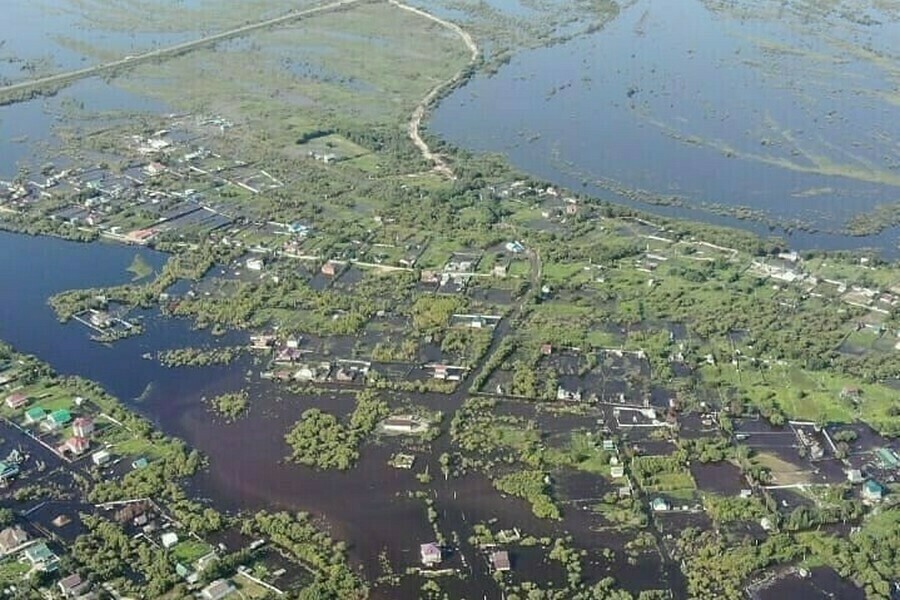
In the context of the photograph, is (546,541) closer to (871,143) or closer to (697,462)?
(697,462)

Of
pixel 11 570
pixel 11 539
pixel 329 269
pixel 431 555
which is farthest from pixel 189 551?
pixel 329 269

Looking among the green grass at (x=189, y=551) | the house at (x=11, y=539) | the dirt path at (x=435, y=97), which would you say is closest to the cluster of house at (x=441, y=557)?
the green grass at (x=189, y=551)

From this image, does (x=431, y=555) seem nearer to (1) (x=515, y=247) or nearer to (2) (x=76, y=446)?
(2) (x=76, y=446)

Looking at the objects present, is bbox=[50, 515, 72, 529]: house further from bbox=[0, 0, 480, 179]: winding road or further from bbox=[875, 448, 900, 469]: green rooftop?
bbox=[0, 0, 480, 179]: winding road

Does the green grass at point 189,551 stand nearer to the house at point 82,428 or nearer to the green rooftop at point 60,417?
the house at point 82,428

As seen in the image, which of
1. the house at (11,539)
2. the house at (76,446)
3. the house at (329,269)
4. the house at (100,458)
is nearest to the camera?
the house at (11,539)
